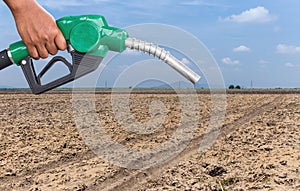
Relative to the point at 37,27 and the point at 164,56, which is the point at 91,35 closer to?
the point at 37,27

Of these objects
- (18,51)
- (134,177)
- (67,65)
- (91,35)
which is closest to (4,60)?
(18,51)

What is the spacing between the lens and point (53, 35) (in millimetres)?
1918

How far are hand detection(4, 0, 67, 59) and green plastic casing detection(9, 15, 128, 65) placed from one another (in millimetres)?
40

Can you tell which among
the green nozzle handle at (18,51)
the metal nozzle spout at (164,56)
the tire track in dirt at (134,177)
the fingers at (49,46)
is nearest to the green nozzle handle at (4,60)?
the green nozzle handle at (18,51)

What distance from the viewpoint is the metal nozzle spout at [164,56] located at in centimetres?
183

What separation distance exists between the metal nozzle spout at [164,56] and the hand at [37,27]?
0.29 metres

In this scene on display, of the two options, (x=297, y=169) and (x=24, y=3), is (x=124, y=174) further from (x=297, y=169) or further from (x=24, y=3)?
(x=24, y=3)

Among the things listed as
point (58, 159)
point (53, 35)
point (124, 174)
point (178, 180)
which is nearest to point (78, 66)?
point (53, 35)

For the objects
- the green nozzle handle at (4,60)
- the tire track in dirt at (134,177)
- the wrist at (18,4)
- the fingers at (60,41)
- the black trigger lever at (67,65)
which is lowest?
the tire track in dirt at (134,177)

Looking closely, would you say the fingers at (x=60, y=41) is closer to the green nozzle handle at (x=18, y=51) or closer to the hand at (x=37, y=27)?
the hand at (x=37, y=27)

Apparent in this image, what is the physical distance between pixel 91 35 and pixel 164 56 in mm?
322

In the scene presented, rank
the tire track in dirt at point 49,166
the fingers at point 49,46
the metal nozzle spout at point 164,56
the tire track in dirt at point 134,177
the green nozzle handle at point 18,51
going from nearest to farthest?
the metal nozzle spout at point 164,56 < the fingers at point 49,46 < the green nozzle handle at point 18,51 < the tire track in dirt at point 134,177 < the tire track in dirt at point 49,166

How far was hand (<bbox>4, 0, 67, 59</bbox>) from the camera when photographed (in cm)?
187

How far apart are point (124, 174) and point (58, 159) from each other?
Result: 5.45 feet
